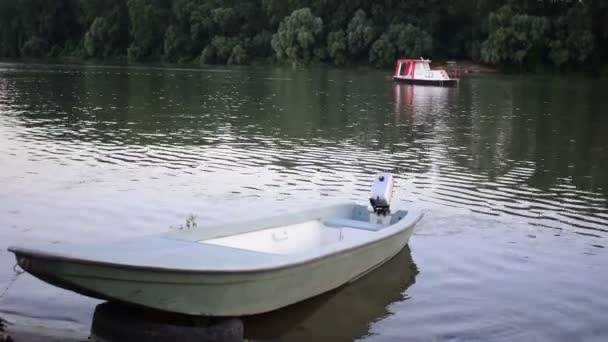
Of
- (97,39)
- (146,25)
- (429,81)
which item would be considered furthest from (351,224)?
(97,39)

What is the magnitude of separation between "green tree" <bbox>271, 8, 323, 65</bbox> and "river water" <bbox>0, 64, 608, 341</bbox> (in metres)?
44.1

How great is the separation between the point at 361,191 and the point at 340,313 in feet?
23.6

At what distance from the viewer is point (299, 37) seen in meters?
81.0

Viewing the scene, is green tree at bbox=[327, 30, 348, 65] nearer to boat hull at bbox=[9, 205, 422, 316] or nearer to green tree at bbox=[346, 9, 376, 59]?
green tree at bbox=[346, 9, 376, 59]

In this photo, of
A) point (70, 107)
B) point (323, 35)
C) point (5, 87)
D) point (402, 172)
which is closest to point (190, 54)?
point (323, 35)

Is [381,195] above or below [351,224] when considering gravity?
above

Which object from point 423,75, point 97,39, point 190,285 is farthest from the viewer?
point 97,39

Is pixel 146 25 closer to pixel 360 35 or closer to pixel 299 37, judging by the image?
pixel 299 37

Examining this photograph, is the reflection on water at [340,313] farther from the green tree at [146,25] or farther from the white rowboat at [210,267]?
the green tree at [146,25]

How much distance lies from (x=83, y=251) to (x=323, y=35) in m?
77.5

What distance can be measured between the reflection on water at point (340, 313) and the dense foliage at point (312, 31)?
63.5 meters


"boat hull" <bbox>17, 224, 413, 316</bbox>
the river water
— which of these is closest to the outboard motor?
the river water

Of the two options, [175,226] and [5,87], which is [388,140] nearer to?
[175,226]

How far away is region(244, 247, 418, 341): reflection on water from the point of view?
29.2ft
